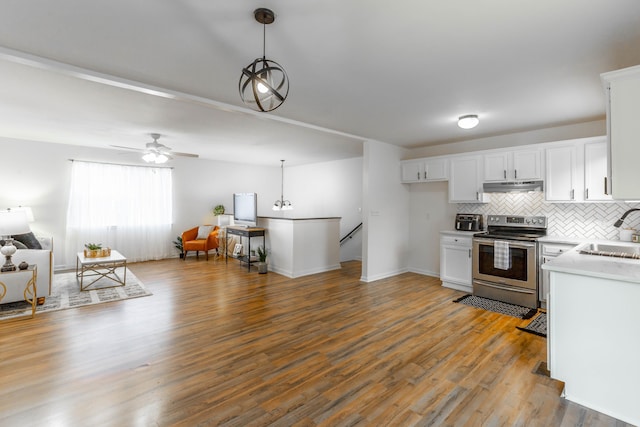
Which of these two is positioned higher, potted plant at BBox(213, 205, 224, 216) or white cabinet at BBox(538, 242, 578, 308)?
potted plant at BBox(213, 205, 224, 216)

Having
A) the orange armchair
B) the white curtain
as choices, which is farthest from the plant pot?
the white curtain

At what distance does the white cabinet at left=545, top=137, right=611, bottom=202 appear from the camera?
3.79 metres

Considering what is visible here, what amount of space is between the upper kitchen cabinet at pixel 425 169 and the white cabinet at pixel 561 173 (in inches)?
56.9

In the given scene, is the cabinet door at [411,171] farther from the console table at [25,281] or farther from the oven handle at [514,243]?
the console table at [25,281]

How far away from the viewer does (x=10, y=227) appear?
350cm

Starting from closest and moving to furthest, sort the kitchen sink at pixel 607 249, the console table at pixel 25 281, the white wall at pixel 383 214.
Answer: the kitchen sink at pixel 607 249 → the console table at pixel 25 281 → the white wall at pixel 383 214

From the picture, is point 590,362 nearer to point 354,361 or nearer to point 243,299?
point 354,361

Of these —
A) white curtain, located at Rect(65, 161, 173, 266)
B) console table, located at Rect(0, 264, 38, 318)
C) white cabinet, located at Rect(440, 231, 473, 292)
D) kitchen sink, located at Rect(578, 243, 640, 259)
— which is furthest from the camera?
white curtain, located at Rect(65, 161, 173, 266)

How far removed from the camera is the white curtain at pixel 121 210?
6.48 meters

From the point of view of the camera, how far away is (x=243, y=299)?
14.4 ft

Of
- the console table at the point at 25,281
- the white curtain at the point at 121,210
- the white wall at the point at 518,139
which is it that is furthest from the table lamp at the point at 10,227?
the white wall at the point at 518,139

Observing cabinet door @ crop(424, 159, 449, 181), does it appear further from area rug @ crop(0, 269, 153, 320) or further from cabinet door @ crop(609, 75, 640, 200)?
area rug @ crop(0, 269, 153, 320)

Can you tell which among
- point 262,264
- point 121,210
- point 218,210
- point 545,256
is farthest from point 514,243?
point 121,210

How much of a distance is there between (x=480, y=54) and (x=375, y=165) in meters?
3.16
